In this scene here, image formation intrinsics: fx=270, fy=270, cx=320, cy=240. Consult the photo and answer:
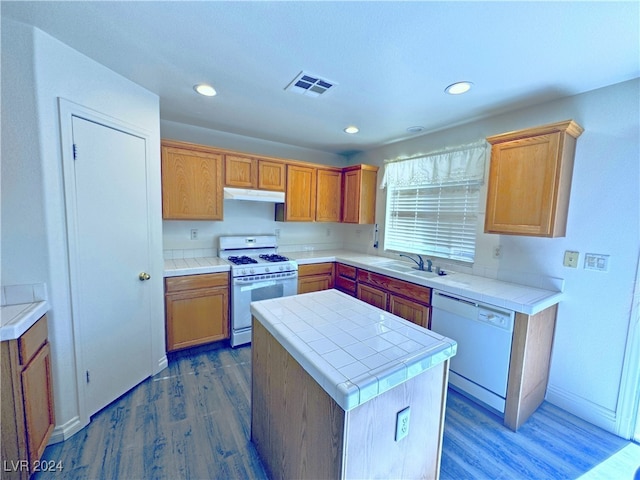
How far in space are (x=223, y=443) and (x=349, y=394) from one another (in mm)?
1380

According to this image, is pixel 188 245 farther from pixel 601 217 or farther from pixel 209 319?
pixel 601 217

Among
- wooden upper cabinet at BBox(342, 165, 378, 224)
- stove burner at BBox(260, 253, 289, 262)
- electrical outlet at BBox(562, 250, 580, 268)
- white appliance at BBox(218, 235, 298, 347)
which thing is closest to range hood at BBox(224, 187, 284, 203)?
white appliance at BBox(218, 235, 298, 347)

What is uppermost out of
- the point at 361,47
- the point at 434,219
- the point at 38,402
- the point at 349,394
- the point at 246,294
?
the point at 361,47

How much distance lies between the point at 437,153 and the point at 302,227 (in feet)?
6.72

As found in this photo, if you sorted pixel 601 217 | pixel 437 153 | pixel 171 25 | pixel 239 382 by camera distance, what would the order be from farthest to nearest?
pixel 437 153, pixel 239 382, pixel 601 217, pixel 171 25

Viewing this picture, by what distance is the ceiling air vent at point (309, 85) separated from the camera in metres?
1.92

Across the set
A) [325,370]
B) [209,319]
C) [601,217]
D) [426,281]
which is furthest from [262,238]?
[601,217]

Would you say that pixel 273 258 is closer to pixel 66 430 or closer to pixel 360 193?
pixel 360 193

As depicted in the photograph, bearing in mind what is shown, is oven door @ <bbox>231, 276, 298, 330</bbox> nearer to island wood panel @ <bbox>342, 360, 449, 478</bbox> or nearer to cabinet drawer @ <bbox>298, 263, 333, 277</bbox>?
cabinet drawer @ <bbox>298, 263, 333, 277</bbox>

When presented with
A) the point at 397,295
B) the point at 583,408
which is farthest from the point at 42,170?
the point at 583,408

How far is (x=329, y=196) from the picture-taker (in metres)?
3.90

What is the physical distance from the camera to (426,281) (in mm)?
2457

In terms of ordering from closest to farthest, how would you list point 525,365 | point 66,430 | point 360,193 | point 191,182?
1. point 66,430
2. point 525,365
3. point 191,182
4. point 360,193

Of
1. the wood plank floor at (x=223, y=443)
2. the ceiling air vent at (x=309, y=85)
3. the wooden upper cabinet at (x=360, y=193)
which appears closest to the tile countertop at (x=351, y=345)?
the wood plank floor at (x=223, y=443)
